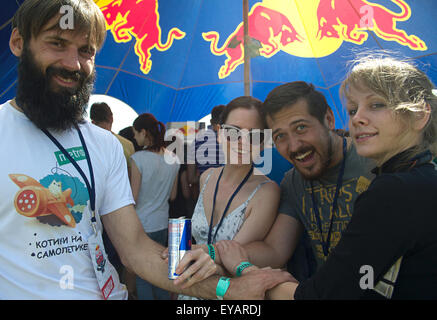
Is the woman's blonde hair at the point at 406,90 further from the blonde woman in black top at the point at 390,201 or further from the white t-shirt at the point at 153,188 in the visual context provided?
the white t-shirt at the point at 153,188

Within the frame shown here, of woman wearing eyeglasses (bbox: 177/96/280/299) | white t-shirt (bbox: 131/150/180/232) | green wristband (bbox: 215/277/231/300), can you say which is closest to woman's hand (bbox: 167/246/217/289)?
green wristband (bbox: 215/277/231/300)

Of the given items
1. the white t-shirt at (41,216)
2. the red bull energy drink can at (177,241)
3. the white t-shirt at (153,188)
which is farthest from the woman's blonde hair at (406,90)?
the white t-shirt at (153,188)

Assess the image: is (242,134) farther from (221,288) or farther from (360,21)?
(360,21)

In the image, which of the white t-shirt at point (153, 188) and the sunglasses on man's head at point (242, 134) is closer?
the sunglasses on man's head at point (242, 134)

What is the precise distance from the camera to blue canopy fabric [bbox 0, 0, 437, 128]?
4.57m

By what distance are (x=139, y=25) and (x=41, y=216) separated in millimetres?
4937

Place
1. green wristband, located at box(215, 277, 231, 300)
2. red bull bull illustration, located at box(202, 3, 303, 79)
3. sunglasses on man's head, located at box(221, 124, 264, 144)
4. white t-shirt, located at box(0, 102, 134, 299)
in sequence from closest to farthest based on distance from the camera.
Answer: white t-shirt, located at box(0, 102, 134, 299), green wristband, located at box(215, 277, 231, 300), sunglasses on man's head, located at box(221, 124, 264, 144), red bull bull illustration, located at box(202, 3, 303, 79)

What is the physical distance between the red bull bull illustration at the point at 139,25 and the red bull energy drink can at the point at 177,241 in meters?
4.80

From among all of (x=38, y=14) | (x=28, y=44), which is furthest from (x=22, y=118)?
(x=38, y=14)

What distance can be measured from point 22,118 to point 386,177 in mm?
1497

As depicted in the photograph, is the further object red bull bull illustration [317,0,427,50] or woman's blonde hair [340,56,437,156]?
red bull bull illustration [317,0,427,50]

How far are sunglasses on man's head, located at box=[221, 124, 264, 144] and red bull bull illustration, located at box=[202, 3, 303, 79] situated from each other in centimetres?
332

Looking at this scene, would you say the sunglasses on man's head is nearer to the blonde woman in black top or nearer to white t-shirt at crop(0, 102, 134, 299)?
the blonde woman in black top

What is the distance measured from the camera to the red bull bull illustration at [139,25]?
5.16 metres
